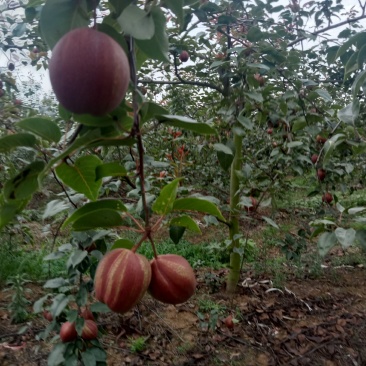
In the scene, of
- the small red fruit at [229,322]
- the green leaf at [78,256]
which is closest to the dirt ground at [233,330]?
the small red fruit at [229,322]

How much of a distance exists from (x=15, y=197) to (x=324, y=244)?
0.65 m

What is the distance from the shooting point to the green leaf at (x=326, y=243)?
88 cm

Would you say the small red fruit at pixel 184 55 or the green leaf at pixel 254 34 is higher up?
the green leaf at pixel 254 34

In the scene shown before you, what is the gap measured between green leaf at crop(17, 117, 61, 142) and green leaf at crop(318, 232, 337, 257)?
612 millimetres

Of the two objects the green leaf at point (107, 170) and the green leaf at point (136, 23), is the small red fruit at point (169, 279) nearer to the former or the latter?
the green leaf at point (107, 170)

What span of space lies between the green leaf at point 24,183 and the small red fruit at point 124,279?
0.15m

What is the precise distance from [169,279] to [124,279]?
77 mm

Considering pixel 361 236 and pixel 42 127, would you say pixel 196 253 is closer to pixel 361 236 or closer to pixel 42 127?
pixel 361 236

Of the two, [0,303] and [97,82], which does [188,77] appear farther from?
[97,82]

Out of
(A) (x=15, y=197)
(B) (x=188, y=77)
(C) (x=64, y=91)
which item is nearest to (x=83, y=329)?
(A) (x=15, y=197)

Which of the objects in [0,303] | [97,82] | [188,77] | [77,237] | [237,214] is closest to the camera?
[97,82]

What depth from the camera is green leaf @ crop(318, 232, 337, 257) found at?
0.88 meters

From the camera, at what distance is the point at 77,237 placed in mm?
1023

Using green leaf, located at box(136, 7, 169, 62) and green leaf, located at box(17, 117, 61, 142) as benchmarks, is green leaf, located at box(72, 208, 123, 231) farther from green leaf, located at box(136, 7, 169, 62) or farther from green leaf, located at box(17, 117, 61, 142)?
green leaf, located at box(136, 7, 169, 62)
